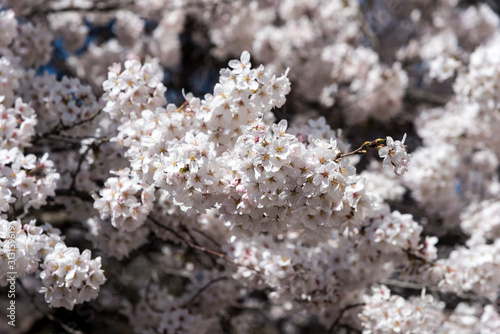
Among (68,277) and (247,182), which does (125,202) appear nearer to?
(68,277)

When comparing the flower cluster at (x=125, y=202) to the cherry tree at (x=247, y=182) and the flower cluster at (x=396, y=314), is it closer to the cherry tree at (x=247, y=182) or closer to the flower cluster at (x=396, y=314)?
the cherry tree at (x=247, y=182)

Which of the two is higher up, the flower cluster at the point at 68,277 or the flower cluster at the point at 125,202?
the flower cluster at the point at 125,202

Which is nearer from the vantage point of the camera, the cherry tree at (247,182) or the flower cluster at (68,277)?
the cherry tree at (247,182)

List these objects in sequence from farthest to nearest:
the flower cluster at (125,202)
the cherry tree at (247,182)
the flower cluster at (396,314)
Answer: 1. the flower cluster at (396,314)
2. the flower cluster at (125,202)
3. the cherry tree at (247,182)

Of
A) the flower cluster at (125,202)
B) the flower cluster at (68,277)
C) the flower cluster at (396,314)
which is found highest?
the flower cluster at (396,314)

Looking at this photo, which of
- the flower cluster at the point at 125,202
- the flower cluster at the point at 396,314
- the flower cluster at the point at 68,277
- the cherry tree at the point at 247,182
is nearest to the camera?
the cherry tree at the point at 247,182

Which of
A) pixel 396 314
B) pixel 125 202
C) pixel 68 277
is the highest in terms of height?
pixel 396 314

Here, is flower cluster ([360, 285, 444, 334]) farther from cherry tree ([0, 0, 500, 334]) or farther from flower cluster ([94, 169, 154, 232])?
flower cluster ([94, 169, 154, 232])

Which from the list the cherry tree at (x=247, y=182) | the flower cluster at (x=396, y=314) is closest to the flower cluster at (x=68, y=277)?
the cherry tree at (x=247, y=182)

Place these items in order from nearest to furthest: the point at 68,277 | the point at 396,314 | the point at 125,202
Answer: the point at 68,277
the point at 125,202
the point at 396,314

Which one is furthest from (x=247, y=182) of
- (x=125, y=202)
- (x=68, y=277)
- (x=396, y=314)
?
(x=396, y=314)

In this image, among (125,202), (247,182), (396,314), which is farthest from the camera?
(396,314)
